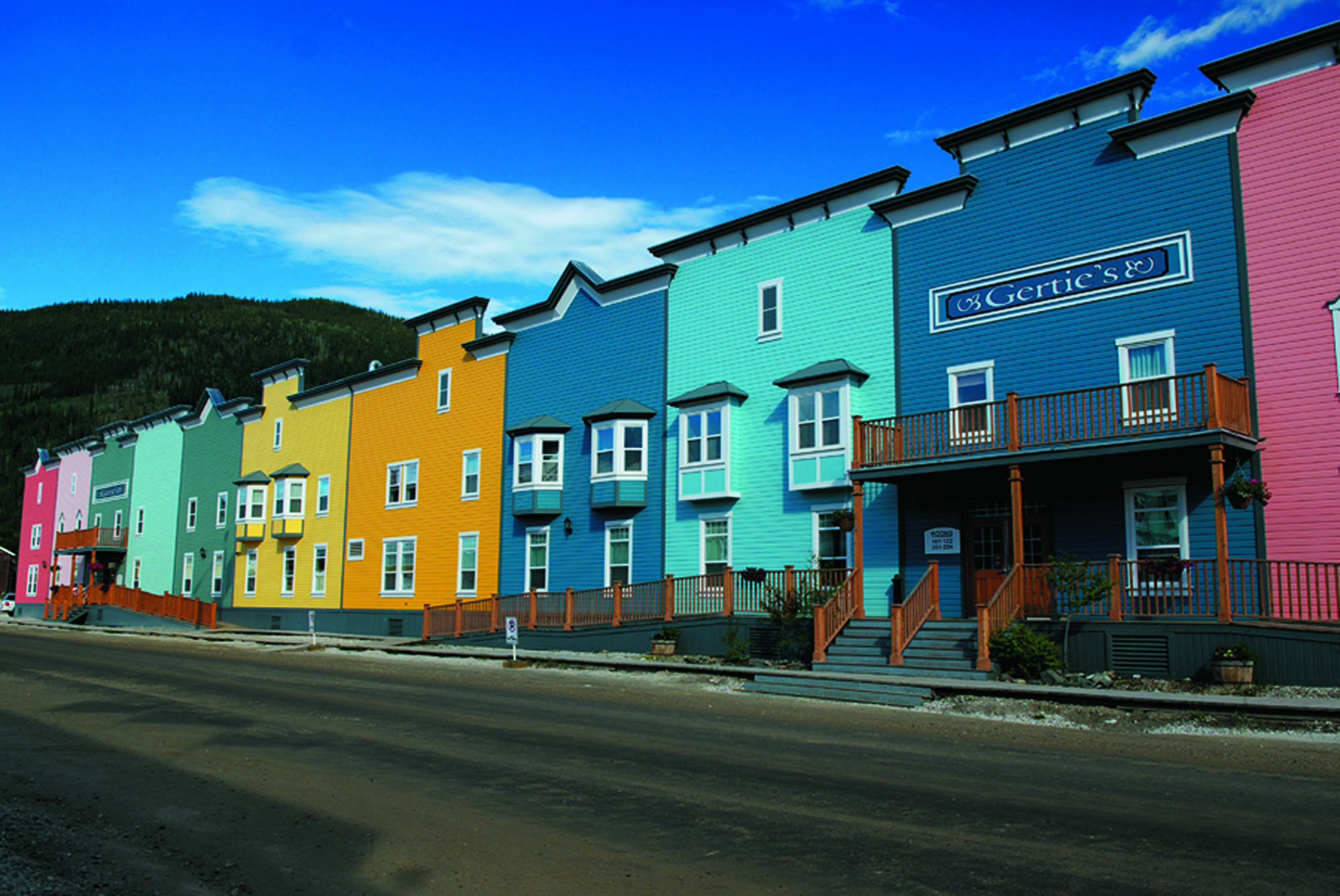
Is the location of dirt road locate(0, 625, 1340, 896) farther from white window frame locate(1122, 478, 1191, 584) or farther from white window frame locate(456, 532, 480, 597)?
white window frame locate(456, 532, 480, 597)

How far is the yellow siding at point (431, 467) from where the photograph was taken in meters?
34.0

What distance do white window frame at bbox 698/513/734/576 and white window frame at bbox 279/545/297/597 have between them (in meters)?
23.1

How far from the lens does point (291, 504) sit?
141 ft

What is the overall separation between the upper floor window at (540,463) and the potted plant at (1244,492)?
19.2 metres

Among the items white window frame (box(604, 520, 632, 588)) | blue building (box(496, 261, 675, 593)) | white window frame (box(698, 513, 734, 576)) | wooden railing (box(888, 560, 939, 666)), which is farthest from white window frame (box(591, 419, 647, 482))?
wooden railing (box(888, 560, 939, 666))

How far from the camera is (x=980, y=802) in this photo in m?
8.30

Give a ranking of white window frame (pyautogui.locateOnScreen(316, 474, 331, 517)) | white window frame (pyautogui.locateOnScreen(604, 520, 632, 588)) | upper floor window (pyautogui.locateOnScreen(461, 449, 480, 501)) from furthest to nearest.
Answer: white window frame (pyautogui.locateOnScreen(316, 474, 331, 517))
upper floor window (pyautogui.locateOnScreen(461, 449, 480, 501))
white window frame (pyautogui.locateOnScreen(604, 520, 632, 588))

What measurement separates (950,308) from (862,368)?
2.57m

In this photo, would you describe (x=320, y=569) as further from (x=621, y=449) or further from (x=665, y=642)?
(x=665, y=642)

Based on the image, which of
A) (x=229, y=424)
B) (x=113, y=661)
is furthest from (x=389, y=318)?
(x=113, y=661)

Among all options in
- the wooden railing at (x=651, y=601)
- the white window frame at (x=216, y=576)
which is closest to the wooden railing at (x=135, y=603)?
the white window frame at (x=216, y=576)

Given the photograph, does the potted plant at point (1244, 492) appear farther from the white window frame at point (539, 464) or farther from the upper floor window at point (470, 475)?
the upper floor window at point (470, 475)

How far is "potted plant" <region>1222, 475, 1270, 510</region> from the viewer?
16.5 meters

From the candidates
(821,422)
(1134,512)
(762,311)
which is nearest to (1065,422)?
(1134,512)
